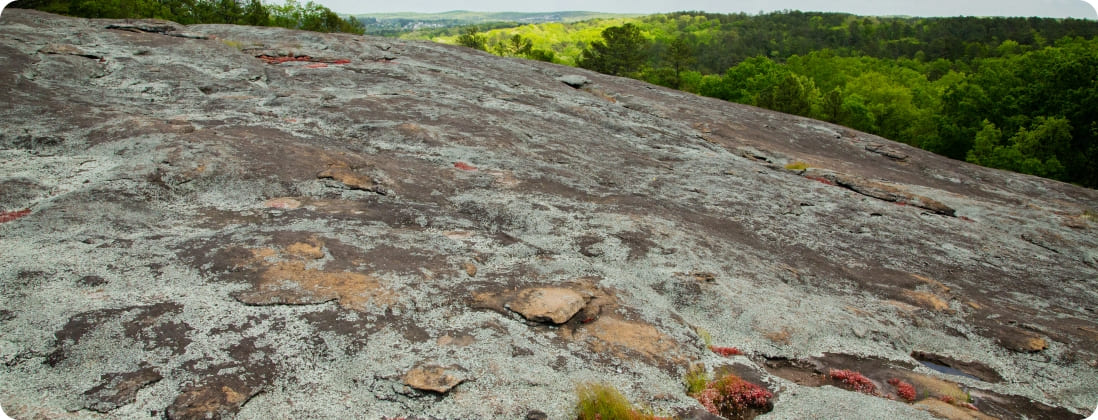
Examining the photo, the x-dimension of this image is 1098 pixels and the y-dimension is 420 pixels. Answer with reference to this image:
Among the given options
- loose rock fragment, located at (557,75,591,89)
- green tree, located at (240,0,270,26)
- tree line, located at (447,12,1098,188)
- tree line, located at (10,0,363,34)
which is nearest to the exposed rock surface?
loose rock fragment, located at (557,75,591,89)

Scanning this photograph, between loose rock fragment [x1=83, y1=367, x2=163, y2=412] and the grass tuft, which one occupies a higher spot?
loose rock fragment [x1=83, y1=367, x2=163, y2=412]

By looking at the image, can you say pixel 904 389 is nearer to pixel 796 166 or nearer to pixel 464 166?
pixel 464 166

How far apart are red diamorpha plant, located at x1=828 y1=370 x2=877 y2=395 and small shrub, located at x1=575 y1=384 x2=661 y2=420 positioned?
3077mm

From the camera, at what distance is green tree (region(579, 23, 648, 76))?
68.3 metres

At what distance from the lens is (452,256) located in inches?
342

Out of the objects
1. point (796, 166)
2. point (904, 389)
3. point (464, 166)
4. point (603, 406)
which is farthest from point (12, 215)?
point (796, 166)

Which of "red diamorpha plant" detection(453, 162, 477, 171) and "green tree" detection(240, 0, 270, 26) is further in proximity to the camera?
"green tree" detection(240, 0, 270, 26)

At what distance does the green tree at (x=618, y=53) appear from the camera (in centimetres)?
6831

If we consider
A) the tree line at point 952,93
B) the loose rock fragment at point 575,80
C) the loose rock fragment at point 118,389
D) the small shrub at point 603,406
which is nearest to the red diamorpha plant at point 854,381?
the small shrub at point 603,406

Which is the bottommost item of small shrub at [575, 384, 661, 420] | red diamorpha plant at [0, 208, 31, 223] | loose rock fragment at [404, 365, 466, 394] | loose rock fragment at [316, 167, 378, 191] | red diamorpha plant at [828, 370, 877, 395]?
red diamorpha plant at [828, 370, 877, 395]

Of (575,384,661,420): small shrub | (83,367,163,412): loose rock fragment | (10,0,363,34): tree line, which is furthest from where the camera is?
(10,0,363,34): tree line

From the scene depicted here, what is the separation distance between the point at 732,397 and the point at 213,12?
2550 inches

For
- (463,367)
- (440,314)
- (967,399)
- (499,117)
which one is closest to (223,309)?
(440,314)

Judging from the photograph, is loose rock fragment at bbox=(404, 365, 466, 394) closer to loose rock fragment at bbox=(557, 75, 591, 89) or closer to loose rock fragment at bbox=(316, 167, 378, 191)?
loose rock fragment at bbox=(316, 167, 378, 191)
